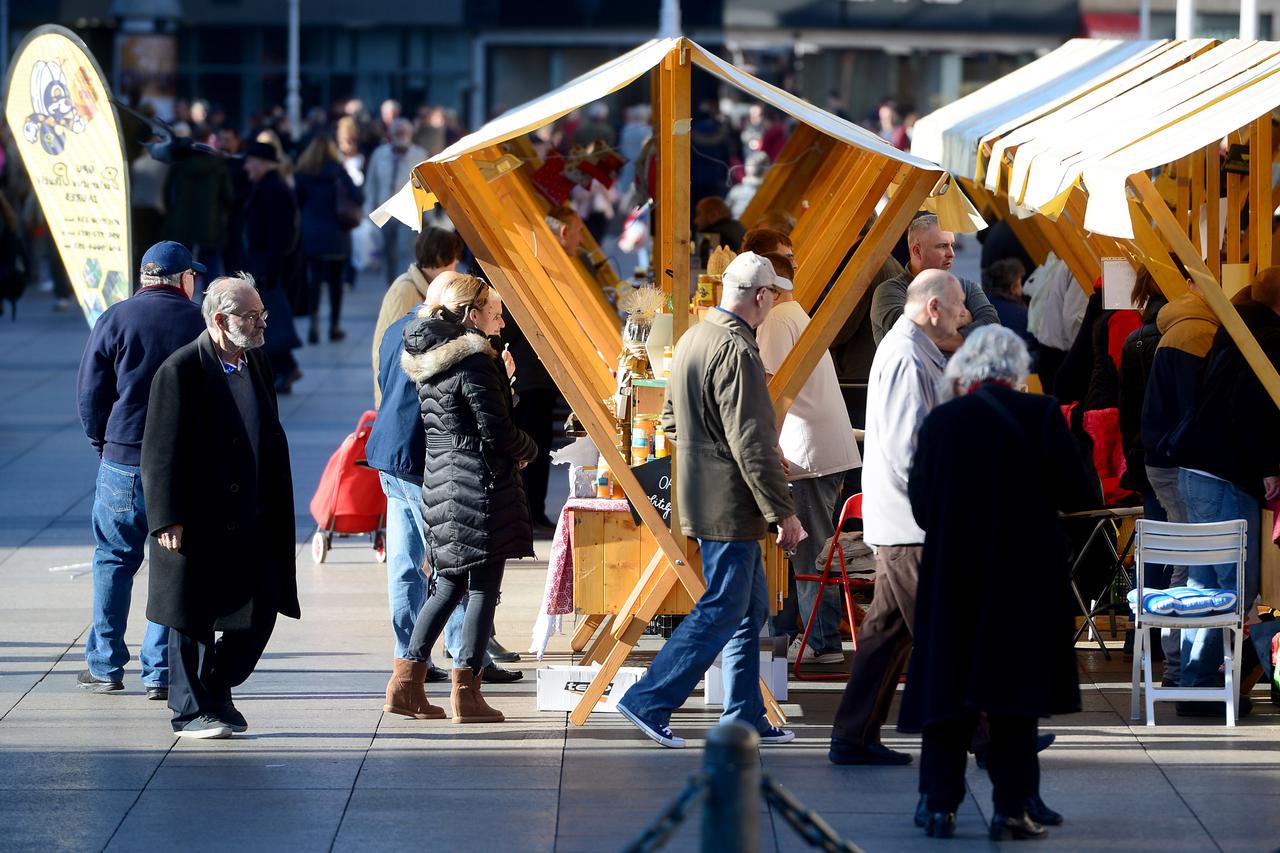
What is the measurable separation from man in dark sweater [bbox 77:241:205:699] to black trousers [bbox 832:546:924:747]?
279cm

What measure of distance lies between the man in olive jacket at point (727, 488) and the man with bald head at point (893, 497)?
34 centimetres

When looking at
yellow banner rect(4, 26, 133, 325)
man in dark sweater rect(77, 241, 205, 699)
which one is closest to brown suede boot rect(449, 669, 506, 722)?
man in dark sweater rect(77, 241, 205, 699)

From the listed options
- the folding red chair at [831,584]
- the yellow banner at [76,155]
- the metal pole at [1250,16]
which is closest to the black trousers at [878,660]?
the folding red chair at [831,584]

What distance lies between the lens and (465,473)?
7.28m

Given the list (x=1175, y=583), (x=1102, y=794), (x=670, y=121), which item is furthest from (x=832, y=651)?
(x=670, y=121)

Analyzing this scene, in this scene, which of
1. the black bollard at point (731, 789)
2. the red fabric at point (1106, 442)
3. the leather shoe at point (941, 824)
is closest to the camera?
the black bollard at point (731, 789)

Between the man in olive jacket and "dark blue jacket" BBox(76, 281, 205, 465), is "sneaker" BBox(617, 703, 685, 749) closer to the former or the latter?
the man in olive jacket

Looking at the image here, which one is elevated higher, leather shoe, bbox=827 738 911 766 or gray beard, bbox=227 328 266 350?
gray beard, bbox=227 328 266 350

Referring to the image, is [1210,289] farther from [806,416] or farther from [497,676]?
[497,676]

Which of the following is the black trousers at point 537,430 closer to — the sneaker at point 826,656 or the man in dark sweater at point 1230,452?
the sneaker at point 826,656

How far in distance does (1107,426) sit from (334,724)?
393 centimetres

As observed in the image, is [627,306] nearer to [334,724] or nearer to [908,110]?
[334,724]

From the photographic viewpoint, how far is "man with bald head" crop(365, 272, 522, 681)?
7.77 metres

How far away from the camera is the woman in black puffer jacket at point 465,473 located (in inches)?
286
